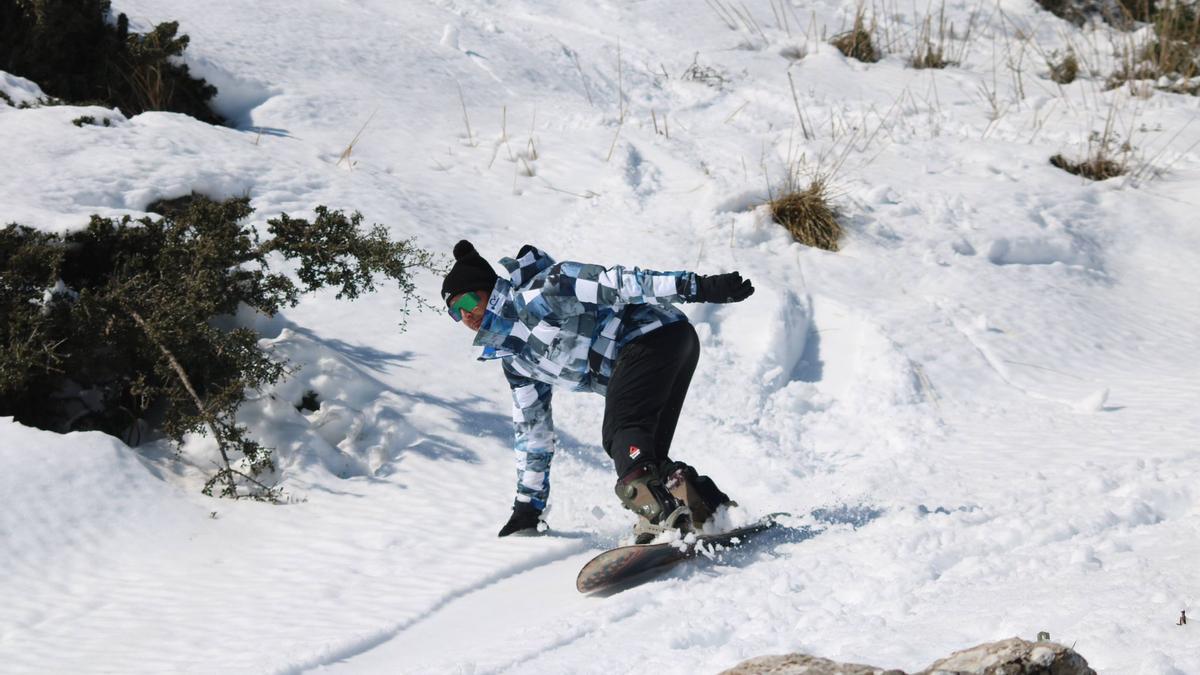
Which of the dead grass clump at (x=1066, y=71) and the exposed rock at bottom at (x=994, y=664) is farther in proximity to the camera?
the dead grass clump at (x=1066, y=71)

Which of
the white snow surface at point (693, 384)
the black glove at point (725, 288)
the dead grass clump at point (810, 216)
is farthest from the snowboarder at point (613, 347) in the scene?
the dead grass clump at point (810, 216)

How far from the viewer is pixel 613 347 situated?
15.1ft

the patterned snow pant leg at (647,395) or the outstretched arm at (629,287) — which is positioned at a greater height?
the outstretched arm at (629,287)

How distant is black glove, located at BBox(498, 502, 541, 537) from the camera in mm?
4980

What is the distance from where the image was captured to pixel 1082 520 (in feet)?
14.4

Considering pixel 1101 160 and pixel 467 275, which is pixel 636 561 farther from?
pixel 1101 160

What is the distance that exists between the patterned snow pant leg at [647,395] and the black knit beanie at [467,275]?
2.06ft

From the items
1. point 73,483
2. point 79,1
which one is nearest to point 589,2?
point 79,1

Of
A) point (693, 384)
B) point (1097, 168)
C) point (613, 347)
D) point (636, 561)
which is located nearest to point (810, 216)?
point (693, 384)

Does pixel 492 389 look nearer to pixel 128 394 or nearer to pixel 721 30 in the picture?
pixel 128 394

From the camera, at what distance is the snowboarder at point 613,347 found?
4.34 m

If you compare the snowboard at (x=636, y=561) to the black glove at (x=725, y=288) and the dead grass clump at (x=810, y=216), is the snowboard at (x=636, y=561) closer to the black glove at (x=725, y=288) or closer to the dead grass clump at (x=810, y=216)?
the black glove at (x=725, y=288)

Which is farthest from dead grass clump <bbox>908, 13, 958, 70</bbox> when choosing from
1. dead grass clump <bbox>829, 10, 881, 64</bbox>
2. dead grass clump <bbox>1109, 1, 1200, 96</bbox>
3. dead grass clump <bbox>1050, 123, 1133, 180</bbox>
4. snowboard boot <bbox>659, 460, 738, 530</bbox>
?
snowboard boot <bbox>659, 460, 738, 530</bbox>

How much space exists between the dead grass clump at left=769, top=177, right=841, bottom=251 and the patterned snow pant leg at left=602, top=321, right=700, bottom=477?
12.6 ft
